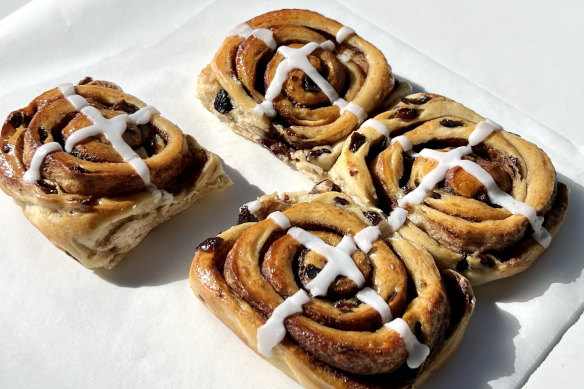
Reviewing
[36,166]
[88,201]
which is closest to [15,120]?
[36,166]

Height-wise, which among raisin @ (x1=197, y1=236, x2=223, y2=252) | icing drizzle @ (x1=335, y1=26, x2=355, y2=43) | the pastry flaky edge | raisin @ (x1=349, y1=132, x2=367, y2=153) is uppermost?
icing drizzle @ (x1=335, y1=26, x2=355, y2=43)

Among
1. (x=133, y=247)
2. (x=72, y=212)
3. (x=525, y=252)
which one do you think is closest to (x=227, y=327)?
(x=133, y=247)

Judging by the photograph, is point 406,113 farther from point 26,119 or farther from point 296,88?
point 26,119

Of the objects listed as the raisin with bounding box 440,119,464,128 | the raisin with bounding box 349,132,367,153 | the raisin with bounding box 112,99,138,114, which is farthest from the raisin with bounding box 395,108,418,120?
the raisin with bounding box 112,99,138,114

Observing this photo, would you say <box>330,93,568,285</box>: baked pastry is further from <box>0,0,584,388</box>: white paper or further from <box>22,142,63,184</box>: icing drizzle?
<box>22,142,63,184</box>: icing drizzle

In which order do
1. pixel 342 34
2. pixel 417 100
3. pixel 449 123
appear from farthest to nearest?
1. pixel 342 34
2. pixel 417 100
3. pixel 449 123

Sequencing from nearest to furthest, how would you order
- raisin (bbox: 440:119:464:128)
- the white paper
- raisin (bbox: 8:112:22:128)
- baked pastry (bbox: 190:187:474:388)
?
1. baked pastry (bbox: 190:187:474:388)
2. the white paper
3. raisin (bbox: 8:112:22:128)
4. raisin (bbox: 440:119:464:128)

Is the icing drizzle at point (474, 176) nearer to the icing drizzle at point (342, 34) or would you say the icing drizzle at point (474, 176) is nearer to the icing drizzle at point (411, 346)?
the icing drizzle at point (411, 346)
